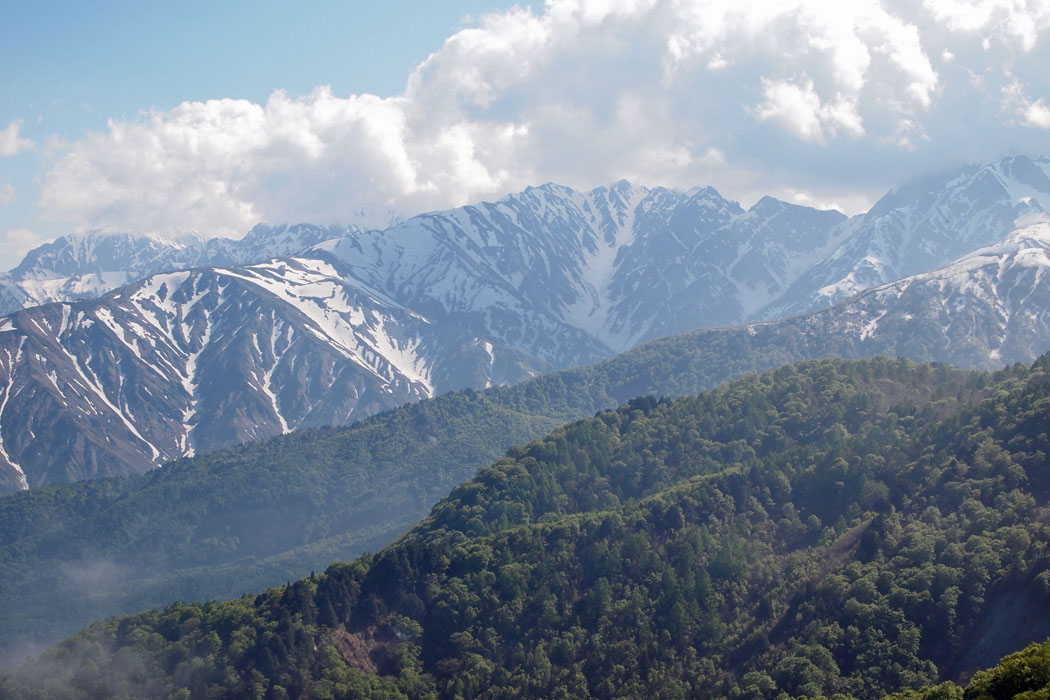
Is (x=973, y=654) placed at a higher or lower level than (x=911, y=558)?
lower

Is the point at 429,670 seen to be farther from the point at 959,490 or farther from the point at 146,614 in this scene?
the point at 959,490

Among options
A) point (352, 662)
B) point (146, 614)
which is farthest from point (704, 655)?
point (146, 614)

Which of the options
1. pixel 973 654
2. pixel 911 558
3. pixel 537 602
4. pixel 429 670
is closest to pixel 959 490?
pixel 911 558

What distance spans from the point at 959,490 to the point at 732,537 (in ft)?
136

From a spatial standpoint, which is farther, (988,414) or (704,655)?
(988,414)

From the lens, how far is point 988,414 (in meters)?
198

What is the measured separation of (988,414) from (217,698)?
148053 millimetres

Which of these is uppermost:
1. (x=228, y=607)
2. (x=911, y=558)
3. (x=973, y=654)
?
(x=228, y=607)

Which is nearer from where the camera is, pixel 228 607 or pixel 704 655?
pixel 704 655

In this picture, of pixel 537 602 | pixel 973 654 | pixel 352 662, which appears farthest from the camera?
pixel 537 602

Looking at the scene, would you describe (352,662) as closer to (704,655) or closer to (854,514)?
(704,655)

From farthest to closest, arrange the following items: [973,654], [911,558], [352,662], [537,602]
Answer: [537,602], [352,662], [911,558], [973,654]

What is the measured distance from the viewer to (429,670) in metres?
179

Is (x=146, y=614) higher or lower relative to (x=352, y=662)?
higher
